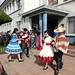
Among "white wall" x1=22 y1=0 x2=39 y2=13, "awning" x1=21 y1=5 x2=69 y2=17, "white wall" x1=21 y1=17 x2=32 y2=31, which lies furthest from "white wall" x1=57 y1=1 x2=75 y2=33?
"white wall" x1=22 y1=0 x2=39 y2=13

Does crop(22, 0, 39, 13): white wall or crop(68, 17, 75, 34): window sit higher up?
crop(22, 0, 39, 13): white wall

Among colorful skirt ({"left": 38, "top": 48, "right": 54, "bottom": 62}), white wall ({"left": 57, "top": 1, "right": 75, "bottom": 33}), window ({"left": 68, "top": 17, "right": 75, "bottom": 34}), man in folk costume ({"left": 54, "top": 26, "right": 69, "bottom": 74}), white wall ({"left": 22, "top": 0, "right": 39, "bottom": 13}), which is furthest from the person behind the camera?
white wall ({"left": 22, "top": 0, "right": 39, "bottom": 13})

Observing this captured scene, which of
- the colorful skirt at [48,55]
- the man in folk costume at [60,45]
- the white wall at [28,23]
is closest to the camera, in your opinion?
the man in folk costume at [60,45]

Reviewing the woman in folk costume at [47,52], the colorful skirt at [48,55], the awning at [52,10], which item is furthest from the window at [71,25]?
the colorful skirt at [48,55]

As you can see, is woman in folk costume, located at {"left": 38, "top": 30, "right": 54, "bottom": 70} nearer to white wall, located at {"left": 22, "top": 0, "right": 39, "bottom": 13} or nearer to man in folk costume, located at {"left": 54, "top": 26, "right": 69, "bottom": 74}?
man in folk costume, located at {"left": 54, "top": 26, "right": 69, "bottom": 74}

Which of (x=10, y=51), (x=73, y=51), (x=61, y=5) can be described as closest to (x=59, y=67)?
(x=10, y=51)

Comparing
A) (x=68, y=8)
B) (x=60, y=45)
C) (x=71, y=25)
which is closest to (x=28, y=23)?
(x=68, y=8)

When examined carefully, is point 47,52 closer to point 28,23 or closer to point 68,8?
point 68,8

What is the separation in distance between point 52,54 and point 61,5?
321 inches

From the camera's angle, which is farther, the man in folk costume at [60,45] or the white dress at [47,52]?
the white dress at [47,52]

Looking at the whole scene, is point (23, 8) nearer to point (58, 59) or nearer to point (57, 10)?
point (57, 10)

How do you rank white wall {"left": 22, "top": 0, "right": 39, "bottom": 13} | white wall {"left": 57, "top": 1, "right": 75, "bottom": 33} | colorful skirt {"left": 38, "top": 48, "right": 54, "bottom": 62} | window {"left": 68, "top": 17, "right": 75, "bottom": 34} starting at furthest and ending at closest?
white wall {"left": 22, "top": 0, "right": 39, "bottom": 13}
window {"left": 68, "top": 17, "right": 75, "bottom": 34}
white wall {"left": 57, "top": 1, "right": 75, "bottom": 33}
colorful skirt {"left": 38, "top": 48, "right": 54, "bottom": 62}

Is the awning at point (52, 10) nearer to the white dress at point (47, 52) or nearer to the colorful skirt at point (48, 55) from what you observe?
the white dress at point (47, 52)

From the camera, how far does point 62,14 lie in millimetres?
13945
